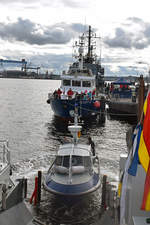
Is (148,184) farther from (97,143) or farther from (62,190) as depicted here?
(97,143)

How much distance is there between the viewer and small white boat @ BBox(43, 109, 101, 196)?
49.1 feet

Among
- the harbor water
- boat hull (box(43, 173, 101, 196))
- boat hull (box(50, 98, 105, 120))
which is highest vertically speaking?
boat hull (box(50, 98, 105, 120))

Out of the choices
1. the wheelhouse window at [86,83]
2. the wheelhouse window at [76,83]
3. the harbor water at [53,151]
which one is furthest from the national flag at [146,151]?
the wheelhouse window at [86,83]

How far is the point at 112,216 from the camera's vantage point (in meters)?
13.1

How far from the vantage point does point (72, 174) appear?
15.8m

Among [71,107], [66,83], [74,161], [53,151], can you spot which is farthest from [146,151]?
[66,83]

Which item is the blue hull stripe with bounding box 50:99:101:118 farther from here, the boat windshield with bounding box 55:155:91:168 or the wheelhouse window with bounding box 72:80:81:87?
the boat windshield with bounding box 55:155:91:168

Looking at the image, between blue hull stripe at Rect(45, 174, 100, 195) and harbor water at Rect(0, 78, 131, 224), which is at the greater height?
blue hull stripe at Rect(45, 174, 100, 195)

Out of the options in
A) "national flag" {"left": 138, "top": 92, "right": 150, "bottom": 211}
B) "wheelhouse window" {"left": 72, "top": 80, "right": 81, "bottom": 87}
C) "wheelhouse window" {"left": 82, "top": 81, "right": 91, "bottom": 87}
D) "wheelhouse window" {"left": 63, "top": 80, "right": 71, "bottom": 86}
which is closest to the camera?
"national flag" {"left": 138, "top": 92, "right": 150, "bottom": 211}

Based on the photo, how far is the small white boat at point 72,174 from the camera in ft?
49.1

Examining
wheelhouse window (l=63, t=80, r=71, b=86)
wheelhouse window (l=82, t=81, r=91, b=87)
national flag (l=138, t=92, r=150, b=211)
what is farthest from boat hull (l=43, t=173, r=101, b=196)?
wheelhouse window (l=63, t=80, r=71, b=86)

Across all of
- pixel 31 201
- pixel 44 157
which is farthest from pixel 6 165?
pixel 44 157

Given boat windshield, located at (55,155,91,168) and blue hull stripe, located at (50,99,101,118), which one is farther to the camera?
blue hull stripe, located at (50,99,101,118)

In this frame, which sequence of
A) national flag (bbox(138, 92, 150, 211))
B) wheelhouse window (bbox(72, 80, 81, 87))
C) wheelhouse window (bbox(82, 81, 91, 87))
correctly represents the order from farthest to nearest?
1. wheelhouse window (bbox(82, 81, 91, 87))
2. wheelhouse window (bbox(72, 80, 81, 87))
3. national flag (bbox(138, 92, 150, 211))
